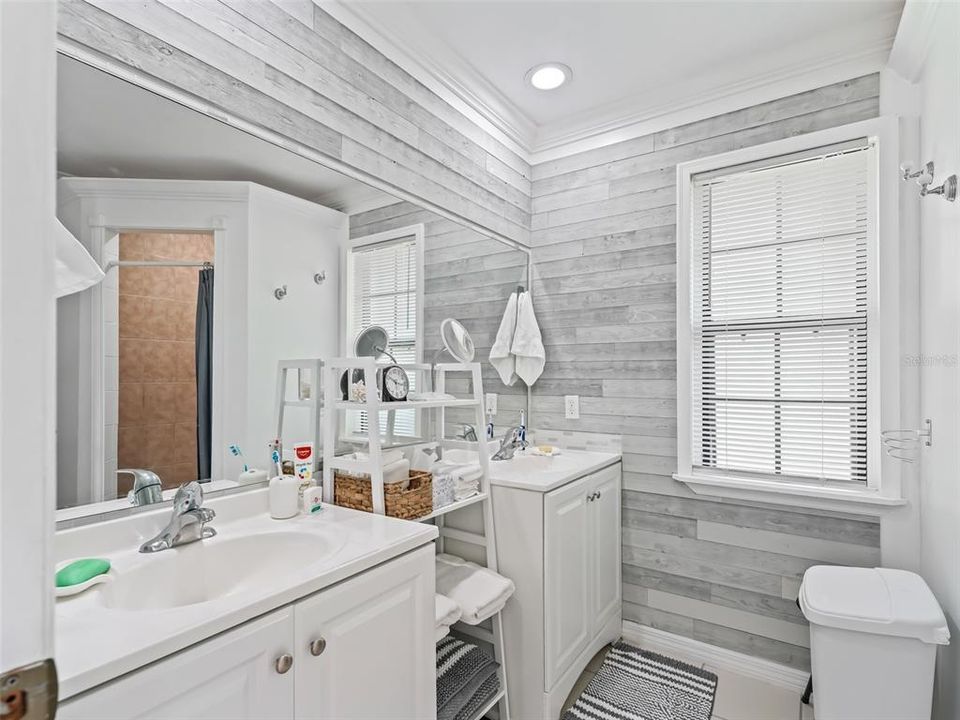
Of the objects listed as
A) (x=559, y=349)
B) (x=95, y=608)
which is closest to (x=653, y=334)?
(x=559, y=349)

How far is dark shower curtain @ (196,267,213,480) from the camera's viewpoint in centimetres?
139

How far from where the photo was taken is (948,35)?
1.47 m

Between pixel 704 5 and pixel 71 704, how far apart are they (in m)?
2.55

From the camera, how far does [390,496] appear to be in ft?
5.04

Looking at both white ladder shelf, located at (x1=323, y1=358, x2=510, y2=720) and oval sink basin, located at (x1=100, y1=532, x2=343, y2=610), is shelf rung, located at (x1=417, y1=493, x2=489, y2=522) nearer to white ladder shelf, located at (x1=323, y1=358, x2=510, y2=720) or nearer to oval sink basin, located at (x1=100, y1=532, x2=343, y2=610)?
white ladder shelf, located at (x1=323, y1=358, x2=510, y2=720)

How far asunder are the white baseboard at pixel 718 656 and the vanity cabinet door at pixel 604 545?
0.16m

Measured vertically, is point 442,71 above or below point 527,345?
above

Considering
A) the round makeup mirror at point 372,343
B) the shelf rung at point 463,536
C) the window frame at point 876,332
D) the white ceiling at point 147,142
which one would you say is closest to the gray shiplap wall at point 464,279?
the round makeup mirror at point 372,343

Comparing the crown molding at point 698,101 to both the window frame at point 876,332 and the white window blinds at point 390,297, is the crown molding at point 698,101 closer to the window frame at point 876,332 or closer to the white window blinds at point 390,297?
the window frame at point 876,332

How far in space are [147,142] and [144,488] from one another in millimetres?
874

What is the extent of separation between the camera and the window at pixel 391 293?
181 cm

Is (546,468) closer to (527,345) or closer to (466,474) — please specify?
(466,474)

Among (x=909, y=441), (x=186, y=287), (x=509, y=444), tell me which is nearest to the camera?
(x=186, y=287)

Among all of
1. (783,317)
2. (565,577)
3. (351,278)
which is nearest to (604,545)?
(565,577)
